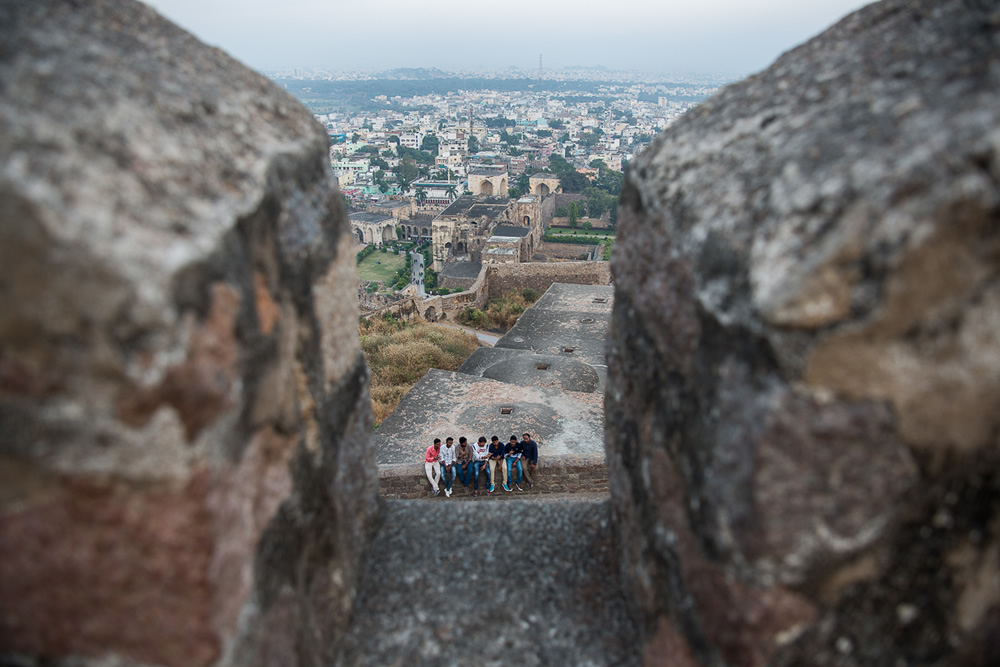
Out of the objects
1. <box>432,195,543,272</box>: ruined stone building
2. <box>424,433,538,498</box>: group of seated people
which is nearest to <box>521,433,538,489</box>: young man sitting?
<box>424,433,538,498</box>: group of seated people

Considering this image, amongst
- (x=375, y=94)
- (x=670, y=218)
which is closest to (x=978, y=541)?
(x=670, y=218)

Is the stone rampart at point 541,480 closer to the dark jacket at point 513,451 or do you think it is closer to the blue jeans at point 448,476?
the blue jeans at point 448,476

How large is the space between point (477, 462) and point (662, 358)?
3.53m

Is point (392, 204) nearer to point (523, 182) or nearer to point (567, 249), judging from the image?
point (523, 182)

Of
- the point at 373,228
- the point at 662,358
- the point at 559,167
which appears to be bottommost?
the point at 373,228

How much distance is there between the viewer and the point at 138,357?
4.48 ft

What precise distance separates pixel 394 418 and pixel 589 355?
13.3 ft

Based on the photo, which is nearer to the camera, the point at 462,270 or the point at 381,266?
the point at 462,270

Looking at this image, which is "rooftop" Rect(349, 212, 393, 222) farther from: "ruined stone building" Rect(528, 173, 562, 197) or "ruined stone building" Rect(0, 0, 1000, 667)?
"ruined stone building" Rect(0, 0, 1000, 667)

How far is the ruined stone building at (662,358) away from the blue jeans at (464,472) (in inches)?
128

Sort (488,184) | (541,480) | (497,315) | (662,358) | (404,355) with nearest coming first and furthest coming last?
(662,358)
(541,480)
(404,355)
(497,315)
(488,184)

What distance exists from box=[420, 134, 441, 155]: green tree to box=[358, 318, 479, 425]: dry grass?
266 ft

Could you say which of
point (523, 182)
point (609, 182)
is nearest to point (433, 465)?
point (609, 182)

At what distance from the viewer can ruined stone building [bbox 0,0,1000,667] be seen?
1.38 meters
